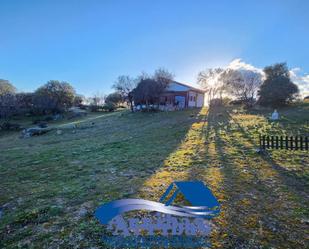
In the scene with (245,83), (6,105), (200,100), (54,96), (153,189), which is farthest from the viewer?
(200,100)

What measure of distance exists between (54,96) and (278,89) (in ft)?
105

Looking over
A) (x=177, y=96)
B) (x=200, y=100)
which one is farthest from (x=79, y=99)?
(x=200, y=100)

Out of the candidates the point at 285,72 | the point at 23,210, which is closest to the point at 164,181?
the point at 23,210

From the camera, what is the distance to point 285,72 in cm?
2225

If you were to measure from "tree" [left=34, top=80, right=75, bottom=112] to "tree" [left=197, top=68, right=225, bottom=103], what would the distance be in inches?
920

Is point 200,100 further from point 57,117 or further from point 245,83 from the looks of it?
point 57,117

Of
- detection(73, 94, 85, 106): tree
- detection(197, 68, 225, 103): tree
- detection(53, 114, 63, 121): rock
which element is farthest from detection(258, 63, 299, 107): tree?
detection(73, 94, 85, 106): tree

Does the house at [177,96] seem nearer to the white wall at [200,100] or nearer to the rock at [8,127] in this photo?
the white wall at [200,100]

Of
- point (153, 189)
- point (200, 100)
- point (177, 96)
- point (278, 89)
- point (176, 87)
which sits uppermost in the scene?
point (176, 87)

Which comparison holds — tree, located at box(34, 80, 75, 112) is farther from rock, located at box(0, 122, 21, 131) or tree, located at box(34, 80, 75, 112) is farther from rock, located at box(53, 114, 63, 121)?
rock, located at box(0, 122, 21, 131)

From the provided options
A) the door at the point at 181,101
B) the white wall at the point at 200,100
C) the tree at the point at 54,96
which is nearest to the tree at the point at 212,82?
the white wall at the point at 200,100

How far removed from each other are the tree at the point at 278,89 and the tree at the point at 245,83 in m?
1.23

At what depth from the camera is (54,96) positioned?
30.2 m

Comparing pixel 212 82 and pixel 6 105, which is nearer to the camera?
pixel 6 105
